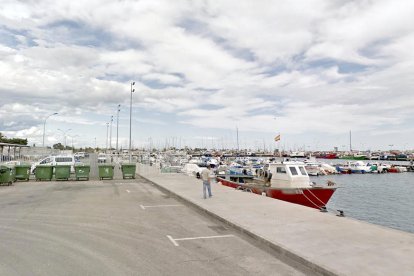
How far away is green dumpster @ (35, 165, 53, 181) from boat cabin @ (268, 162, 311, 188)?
17352 millimetres

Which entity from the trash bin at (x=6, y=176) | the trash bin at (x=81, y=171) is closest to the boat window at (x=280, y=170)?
the trash bin at (x=81, y=171)

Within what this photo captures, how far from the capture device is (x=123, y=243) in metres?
8.91

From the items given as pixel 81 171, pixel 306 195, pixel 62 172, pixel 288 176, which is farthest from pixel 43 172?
pixel 306 195

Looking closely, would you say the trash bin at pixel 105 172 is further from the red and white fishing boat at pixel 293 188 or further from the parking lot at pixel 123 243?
the parking lot at pixel 123 243

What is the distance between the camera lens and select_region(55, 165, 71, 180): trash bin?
28.1 metres

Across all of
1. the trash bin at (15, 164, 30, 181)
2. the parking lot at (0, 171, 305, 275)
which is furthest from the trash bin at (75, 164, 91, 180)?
the parking lot at (0, 171, 305, 275)

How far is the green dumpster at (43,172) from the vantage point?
27859mm

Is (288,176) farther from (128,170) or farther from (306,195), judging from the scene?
(128,170)

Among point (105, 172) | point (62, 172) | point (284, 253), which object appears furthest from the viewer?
point (105, 172)

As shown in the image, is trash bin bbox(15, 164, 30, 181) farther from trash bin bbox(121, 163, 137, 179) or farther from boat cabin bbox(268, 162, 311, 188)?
boat cabin bbox(268, 162, 311, 188)

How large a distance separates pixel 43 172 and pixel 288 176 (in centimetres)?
1885

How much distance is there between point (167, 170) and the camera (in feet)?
119

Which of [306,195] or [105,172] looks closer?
[306,195]

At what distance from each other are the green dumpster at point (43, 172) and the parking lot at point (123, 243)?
13.6 metres
